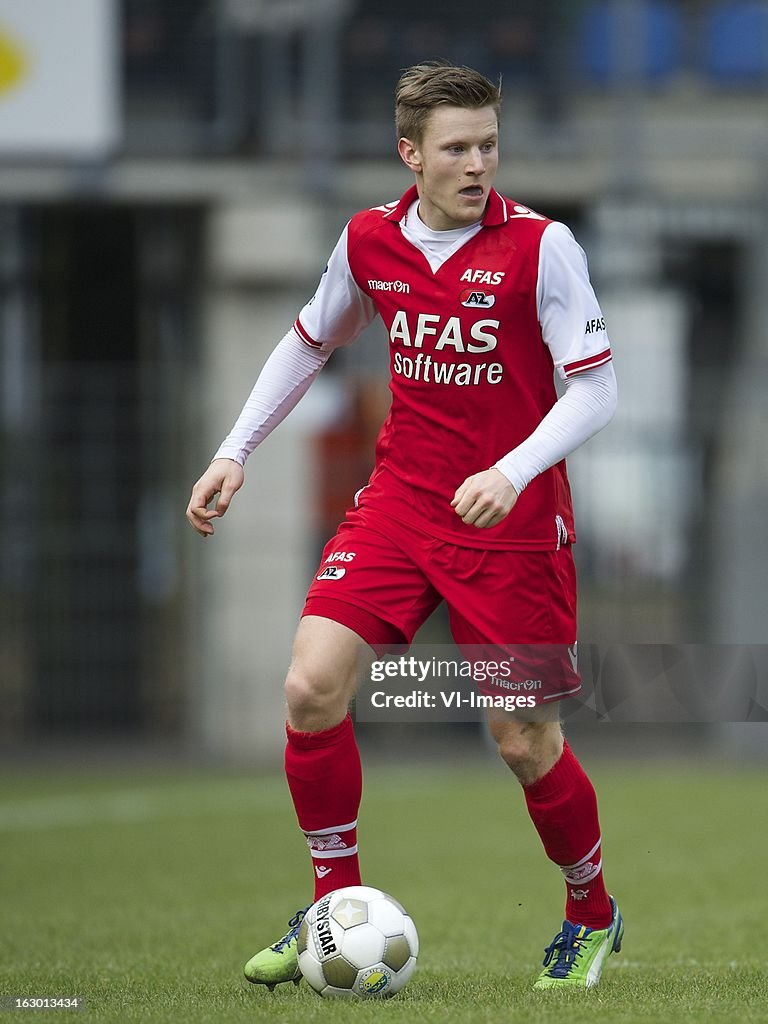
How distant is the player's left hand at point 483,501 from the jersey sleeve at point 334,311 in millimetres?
862

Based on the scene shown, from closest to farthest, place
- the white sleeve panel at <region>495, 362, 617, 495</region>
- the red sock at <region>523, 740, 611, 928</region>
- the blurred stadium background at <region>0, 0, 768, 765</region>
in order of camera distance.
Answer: the white sleeve panel at <region>495, 362, 617, 495</region> → the red sock at <region>523, 740, 611, 928</region> → the blurred stadium background at <region>0, 0, 768, 765</region>

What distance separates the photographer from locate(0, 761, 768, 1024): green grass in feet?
13.7

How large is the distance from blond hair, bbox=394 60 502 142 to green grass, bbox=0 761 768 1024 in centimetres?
212

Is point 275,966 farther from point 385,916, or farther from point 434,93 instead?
point 434,93

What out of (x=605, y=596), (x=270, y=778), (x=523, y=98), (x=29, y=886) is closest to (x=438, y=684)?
(x=29, y=886)

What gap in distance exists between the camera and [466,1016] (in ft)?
12.6

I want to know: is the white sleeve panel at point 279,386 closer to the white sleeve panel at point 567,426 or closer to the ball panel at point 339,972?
the white sleeve panel at point 567,426

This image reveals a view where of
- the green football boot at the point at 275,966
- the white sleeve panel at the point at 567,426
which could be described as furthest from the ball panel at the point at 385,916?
the white sleeve panel at the point at 567,426

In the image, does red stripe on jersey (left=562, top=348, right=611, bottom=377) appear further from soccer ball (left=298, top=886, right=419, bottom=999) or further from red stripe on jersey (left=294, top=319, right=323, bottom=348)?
soccer ball (left=298, top=886, right=419, bottom=999)

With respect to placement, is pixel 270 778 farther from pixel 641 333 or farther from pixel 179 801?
pixel 641 333

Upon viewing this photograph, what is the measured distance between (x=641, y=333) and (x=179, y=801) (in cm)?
683

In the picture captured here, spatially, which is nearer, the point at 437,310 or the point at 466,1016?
the point at 466,1016

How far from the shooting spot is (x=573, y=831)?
4.50m

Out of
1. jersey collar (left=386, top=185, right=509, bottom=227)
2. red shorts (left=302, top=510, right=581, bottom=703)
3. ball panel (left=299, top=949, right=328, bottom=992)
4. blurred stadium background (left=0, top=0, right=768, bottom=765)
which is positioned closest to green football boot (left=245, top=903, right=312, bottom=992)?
ball panel (left=299, top=949, right=328, bottom=992)
